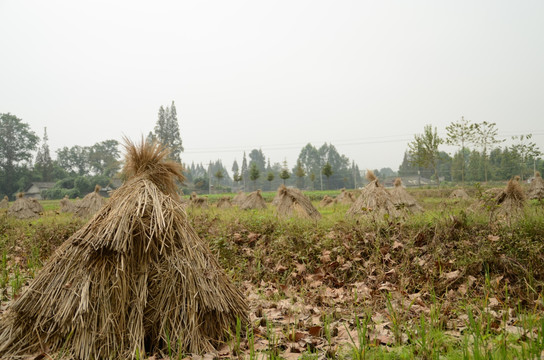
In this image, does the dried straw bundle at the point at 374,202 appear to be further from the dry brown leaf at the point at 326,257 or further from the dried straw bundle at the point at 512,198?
the dry brown leaf at the point at 326,257

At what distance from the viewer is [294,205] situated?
1124 centimetres

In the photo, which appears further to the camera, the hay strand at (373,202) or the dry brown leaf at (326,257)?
the hay strand at (373,202)

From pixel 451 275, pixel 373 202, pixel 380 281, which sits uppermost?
pixel 373 202

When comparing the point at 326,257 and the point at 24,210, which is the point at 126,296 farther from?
the point at 24,210

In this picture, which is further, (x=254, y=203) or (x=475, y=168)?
(x=475, y=168)

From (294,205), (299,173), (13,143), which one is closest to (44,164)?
(13,143)

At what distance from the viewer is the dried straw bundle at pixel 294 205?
10919 millimetres

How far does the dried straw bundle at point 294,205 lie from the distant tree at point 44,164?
166 feet

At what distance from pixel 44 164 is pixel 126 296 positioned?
193ft

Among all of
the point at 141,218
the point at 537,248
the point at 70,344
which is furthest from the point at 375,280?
the point at 70,344

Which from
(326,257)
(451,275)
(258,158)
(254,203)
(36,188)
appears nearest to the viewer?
(451,275)

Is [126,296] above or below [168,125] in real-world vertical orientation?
below

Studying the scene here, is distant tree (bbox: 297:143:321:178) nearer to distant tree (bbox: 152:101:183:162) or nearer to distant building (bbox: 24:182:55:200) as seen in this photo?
distant tree (bbox: 152:101:183:162)

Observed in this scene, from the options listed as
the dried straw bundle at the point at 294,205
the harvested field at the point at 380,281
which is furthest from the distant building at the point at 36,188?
the harvested field at the point at 380,281
